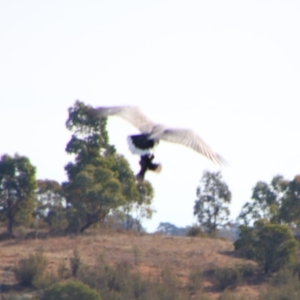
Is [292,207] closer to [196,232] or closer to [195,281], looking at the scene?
[196,232]

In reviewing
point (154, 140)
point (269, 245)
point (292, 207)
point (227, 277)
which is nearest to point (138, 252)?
point (227, 277)

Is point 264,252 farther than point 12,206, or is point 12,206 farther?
point 12,206

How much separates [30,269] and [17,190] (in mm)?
7543

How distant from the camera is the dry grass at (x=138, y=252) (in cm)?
4362

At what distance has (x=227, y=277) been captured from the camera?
143 feet

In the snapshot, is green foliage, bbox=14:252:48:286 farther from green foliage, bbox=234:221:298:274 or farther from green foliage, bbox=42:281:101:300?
green foliage, bbox=234:221:298:274

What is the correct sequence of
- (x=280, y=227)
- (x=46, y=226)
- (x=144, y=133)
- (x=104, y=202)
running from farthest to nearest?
(x=46, y=226), (x=104, y=202), (x=280, y=227), (x=144, y=133)

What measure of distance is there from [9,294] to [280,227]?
36.6ft

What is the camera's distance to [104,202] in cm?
4672

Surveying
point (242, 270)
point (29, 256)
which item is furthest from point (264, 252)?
point (29, 256)

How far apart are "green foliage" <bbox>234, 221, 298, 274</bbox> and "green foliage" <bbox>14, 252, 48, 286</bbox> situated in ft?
27.0

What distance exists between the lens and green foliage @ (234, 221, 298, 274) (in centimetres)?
4391

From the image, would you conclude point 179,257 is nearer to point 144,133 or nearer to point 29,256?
point 29,256

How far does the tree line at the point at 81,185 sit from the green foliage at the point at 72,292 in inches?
327
